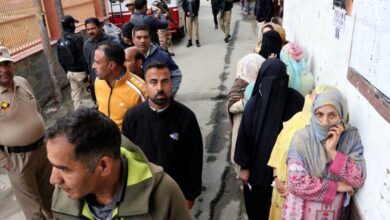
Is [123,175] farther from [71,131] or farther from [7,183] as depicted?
[7,183]

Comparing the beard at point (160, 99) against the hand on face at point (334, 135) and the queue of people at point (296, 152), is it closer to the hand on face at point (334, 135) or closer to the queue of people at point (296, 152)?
the queue of people at point (296, 152)

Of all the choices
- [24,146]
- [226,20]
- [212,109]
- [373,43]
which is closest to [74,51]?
[212,109]

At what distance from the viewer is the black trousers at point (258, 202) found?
9.64ft

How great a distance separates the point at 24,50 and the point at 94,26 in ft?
8.02

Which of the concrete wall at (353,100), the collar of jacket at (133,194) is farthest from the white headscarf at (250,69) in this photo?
the collar of jacket at (133,194)

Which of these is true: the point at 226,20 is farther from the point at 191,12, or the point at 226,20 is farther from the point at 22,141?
the point at 22,141

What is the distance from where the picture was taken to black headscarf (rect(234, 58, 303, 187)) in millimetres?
2678

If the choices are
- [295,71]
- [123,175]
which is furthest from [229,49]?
[123,175]

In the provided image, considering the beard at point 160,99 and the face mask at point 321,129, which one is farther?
the beard at point 160,99

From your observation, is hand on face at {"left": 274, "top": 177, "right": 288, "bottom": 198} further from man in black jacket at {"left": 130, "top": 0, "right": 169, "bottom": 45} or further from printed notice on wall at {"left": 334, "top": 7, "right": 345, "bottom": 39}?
man in black jacket at {"left": 130, "top": 0, "right": 169, "bottom": 45}

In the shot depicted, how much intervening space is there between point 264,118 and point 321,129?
66cm

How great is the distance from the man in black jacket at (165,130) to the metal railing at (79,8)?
22.7 feet

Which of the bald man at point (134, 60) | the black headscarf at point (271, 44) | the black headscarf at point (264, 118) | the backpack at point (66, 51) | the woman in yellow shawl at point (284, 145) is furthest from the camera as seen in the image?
the backpack at point (66, 51)

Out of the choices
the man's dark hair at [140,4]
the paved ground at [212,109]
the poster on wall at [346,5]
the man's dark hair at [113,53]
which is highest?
the poster on wall at [346,5]
